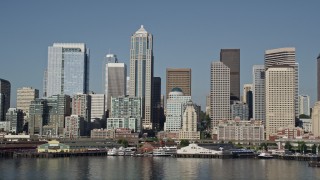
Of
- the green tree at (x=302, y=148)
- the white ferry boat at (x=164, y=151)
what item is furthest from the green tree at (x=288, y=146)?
the white ferry boat at (x=164, y=151)

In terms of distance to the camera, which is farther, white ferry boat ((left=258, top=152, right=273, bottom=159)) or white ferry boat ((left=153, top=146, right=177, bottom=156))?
white ferry boat ((left=153, top=146, right=177, bottom=156))

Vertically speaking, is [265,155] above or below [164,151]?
below

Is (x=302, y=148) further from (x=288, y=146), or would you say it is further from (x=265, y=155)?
(x=265, y=155)

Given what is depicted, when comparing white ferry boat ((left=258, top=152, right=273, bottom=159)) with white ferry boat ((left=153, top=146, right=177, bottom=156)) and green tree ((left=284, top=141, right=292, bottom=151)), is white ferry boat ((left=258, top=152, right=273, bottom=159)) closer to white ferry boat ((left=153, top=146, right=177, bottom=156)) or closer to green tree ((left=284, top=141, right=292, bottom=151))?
white ferry boat ((left=153, top=146, right=177, bottom=156))

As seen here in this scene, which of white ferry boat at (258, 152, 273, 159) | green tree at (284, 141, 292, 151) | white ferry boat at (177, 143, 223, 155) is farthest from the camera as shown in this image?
green tree at (284, 141, 292, 151)

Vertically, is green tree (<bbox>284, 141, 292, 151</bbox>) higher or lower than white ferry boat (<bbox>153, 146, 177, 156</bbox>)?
higher

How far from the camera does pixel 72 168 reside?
11112 cm

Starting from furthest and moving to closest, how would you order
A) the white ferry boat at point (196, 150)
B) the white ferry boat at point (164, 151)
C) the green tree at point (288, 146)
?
the green tree at point (288, 146)
the white ferry boat at point (164, 151)
the white ferry boat at point (196, 150)

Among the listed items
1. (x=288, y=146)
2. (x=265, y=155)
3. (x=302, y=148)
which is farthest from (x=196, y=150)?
(x=288, y=146)

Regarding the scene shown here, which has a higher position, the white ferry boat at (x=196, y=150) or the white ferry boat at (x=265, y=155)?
the white ferry boat at (x=196, y=150)

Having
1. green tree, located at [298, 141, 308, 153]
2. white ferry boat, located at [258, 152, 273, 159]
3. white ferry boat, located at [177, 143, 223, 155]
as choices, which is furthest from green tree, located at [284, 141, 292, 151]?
white ferry boat, located at [177, 143, 223, 155]

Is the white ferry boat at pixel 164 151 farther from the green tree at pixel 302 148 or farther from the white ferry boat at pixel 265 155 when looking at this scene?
the green tree at pixel 302 148

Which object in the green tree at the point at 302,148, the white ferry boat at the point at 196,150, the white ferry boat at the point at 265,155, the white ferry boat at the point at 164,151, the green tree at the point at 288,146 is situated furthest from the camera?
the green tree at the point at 288,146

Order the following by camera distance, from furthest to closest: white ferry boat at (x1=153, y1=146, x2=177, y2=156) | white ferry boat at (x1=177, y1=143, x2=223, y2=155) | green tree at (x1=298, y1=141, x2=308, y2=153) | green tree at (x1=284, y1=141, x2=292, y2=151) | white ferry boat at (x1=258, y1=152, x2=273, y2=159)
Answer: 1. green tree at (x1=284, y1=141, x2=292, y2=151)
2. green tree at (x1=298, y1=141, x2=308, y2=153)
3. white ferry boat at (x1=153, y1=146, x2=177, y2=156)
4. white ferry boat at (x1=177, y1=143, x2=223, y2=155)
5. white ferry boat at (x1=258, y1=152, x2=273, y2=159)
